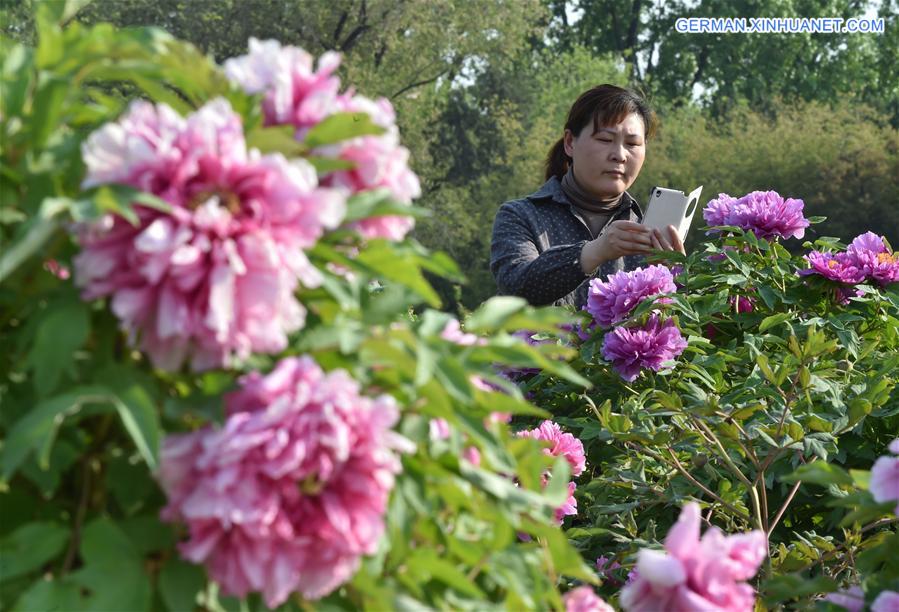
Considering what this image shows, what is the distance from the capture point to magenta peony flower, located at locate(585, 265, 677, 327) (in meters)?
2.83

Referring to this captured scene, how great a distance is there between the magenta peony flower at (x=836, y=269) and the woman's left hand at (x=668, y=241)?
0.36 m

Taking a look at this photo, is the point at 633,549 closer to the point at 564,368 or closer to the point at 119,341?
the point at 564,368

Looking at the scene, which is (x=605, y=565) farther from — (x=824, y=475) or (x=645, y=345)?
(x=824, y=475)

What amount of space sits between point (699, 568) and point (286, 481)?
520 millimetres

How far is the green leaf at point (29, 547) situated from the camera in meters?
0.97

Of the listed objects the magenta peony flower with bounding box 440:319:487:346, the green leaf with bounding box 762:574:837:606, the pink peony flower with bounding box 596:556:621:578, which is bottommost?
the pink peony flower with bounding box 596:556:621:578

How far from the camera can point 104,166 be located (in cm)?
98

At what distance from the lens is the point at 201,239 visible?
0.94 m

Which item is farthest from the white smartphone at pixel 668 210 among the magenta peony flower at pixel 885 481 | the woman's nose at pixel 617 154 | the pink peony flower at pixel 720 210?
the magenta peony flower at pixel 885 481

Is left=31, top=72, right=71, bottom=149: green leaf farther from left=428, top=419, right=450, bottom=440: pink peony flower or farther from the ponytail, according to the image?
the ponytail

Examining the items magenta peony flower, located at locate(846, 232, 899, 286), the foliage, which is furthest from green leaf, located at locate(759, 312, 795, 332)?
magenta peony flower, located at locate(846, 232, 899, 286)

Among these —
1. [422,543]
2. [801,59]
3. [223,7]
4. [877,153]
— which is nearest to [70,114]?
[422,543]

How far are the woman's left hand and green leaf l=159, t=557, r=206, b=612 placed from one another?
2.43 metres

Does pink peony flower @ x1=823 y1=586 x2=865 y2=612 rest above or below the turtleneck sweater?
above
